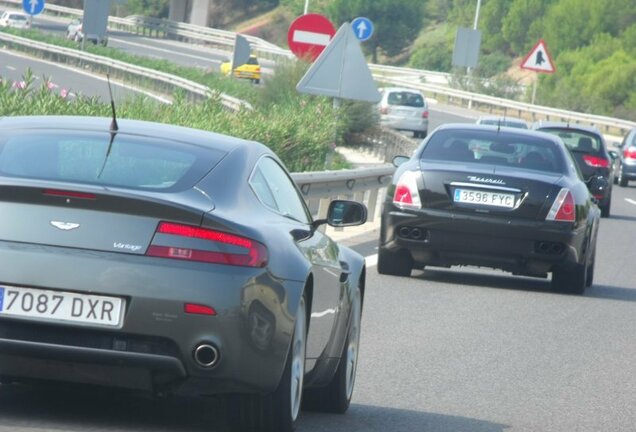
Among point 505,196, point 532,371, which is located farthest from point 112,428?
point 505,196

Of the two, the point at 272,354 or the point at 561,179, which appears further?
the point at 561,179

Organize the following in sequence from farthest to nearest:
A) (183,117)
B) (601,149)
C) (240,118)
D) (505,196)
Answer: (601,149)
(240,118)
(183,117)
(505,196)

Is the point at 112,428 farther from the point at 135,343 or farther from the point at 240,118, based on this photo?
the point at 240,118

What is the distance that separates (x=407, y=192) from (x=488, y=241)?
815mm

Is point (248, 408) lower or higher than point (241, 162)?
lower

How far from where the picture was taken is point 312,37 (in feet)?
85.1

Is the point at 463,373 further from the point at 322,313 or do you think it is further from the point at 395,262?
the point at 395,262

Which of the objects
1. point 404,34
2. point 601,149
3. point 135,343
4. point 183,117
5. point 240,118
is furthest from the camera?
point 404,34

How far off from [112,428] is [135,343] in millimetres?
666

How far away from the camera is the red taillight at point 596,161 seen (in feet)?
98.8

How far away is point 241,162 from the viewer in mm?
7332

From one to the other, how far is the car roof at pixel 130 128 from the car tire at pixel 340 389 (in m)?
1.06

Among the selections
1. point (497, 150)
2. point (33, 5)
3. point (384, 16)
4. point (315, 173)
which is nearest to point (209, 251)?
point (497, 150)

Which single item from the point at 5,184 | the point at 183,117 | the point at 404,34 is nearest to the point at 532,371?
the point at 5,184
